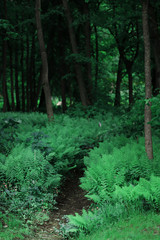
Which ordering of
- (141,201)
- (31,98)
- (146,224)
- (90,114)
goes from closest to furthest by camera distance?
(146,224) → (141,201) → (90,114) → (31,98)

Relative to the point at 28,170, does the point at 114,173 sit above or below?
below

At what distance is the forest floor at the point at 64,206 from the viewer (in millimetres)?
5004

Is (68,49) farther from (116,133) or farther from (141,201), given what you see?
(141,201)

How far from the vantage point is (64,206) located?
6.34 m

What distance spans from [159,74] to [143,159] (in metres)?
7.42

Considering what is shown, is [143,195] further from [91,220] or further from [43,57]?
[43,57]

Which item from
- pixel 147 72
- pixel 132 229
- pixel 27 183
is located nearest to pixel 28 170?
pixel 27 183

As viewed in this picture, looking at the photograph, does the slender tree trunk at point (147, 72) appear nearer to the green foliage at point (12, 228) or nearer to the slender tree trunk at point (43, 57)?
the green foliage at point (12, 228)

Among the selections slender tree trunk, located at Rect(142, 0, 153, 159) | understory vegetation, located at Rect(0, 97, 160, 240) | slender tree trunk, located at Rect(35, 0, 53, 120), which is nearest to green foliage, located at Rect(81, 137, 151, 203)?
understory vegetation, located at Rect(0, 97, 160, 240)

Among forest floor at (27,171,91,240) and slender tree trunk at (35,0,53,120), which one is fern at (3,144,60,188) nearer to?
forest floor at (27,171,91,240)

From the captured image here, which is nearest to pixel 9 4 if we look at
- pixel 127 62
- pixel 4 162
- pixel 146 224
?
pixel 127 62

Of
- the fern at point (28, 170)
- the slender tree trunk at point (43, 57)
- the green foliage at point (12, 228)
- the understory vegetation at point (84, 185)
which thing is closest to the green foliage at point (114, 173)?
the understory vegetation at point (84, 185)

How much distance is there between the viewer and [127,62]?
60.2 feet

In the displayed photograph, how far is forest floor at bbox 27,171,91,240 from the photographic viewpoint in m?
5.00
